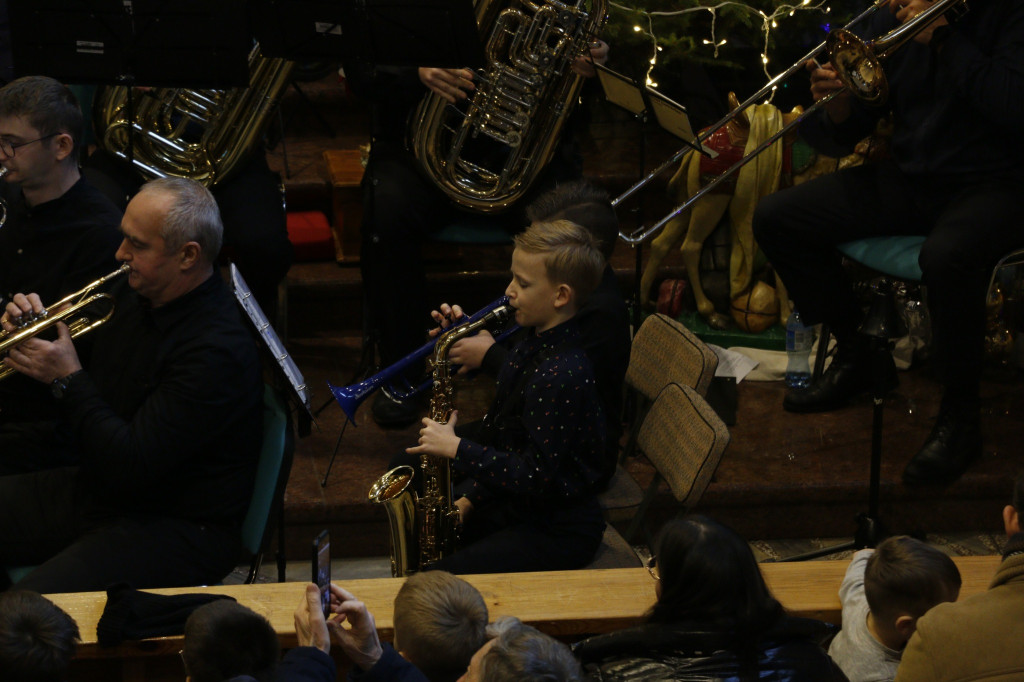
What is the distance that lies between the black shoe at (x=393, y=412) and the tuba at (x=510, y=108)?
0.78m

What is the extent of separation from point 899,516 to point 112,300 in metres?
2.76

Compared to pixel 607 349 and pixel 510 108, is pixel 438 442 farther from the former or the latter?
pixel 510 108

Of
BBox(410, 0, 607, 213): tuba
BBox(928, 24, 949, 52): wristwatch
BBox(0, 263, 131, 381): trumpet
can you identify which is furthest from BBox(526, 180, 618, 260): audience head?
BBox(928, 24, 949, 52): wristwatch

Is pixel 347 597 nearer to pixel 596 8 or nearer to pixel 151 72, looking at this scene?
pixel 151 72

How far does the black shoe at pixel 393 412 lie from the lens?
15.1 ft

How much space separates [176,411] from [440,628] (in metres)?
1.08

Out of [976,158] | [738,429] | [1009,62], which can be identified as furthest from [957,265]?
[738,429]

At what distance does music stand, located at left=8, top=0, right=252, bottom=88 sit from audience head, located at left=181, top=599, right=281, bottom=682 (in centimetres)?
237

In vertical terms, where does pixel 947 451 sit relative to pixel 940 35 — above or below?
below

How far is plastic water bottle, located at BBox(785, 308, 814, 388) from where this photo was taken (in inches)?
197

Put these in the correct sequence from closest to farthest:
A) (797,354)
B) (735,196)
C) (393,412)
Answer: (393,412) → (797,354) → (735,196)

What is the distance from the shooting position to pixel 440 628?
224 centimetres

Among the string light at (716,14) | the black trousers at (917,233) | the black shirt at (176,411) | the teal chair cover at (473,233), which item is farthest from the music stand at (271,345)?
the string light at (716,14)

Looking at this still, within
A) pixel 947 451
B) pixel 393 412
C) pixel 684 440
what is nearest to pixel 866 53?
pixel 947 451
